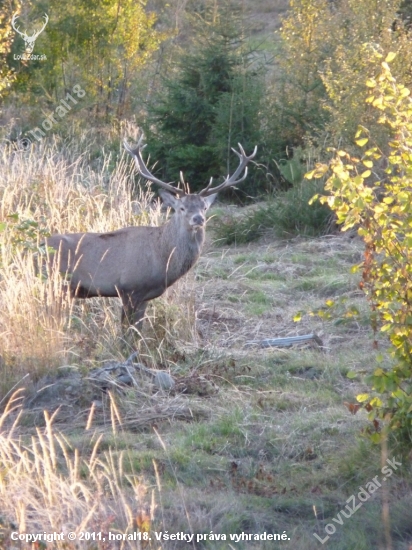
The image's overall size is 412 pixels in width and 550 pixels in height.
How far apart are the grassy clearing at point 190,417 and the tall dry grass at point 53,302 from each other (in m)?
0.02

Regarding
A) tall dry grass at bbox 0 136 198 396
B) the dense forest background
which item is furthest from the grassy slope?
the dense forest background

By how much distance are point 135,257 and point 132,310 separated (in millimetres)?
560

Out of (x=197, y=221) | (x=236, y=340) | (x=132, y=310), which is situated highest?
(x=197, y=221)

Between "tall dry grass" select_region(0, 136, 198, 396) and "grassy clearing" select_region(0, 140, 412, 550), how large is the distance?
0.02 metres

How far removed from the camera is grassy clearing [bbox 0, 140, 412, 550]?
4762 mm

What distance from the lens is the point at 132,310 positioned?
861 cm

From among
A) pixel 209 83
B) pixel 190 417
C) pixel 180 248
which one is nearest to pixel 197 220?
pixel 180 248

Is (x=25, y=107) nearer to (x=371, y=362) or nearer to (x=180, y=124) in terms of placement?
(x=180, y=124)

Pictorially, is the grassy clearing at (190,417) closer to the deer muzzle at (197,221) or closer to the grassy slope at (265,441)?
the grassy slope at (265,441)

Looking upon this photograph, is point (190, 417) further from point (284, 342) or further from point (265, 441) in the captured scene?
point (284, 342)

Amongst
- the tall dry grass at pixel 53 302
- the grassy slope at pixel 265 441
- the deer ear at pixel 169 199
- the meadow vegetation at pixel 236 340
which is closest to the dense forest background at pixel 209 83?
the meadow vegetation at pixel 236 340

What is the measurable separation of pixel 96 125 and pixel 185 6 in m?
9.93

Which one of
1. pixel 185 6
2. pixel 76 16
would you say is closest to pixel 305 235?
pixel 76 16

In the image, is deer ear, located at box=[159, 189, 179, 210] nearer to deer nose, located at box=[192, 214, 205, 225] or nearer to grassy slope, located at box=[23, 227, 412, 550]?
deer nose, located at box=[192, 214, 205, 225]
